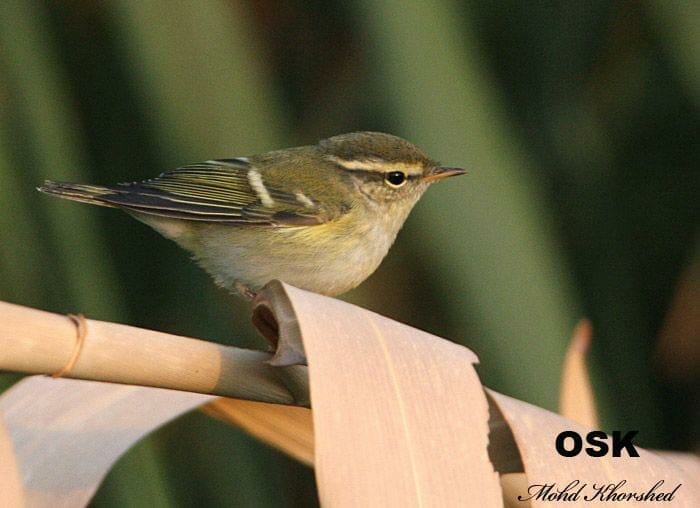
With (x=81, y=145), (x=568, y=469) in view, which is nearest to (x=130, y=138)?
(x=81, y=145)

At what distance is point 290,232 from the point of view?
283cm

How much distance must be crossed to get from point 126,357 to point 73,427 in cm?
43

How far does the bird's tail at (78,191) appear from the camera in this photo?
2.31m

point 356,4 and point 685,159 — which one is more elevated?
point 356,4

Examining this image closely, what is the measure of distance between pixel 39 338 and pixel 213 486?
1.66 metres

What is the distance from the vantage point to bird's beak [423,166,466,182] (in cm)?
253

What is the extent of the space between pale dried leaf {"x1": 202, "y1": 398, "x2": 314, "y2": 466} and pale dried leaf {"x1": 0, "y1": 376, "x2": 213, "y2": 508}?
47 mm

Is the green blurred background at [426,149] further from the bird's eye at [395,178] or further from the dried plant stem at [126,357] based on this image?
the dried plant stem at [126,357]

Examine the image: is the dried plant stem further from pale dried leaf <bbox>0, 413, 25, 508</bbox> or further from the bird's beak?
the bird's beak

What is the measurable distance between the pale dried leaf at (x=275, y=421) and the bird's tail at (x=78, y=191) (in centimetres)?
90

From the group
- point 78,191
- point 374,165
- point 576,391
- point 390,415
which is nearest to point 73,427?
point 390,415

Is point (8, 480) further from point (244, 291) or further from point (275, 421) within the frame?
point (244, 291)

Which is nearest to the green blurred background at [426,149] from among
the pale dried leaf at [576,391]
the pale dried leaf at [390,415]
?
the pale dried leaf at [576,391]

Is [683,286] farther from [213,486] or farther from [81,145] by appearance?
[81,145]
